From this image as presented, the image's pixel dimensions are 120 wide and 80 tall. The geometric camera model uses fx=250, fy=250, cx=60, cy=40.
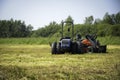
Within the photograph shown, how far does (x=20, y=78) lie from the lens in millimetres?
8961

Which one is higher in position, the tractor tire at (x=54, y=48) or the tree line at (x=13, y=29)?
the tree line at (x=13, y=29)

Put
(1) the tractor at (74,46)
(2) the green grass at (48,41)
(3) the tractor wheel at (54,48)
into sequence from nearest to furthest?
(1) the tractor at (74,46) < (3) the tractor wheel at (54,48) < (2) the green grass at (48,41)

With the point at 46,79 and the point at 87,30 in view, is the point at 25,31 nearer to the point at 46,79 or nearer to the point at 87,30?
the point at 87,30

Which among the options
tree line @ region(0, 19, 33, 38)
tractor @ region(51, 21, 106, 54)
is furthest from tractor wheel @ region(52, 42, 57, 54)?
tree line @ region(0, 19, 33, 38)

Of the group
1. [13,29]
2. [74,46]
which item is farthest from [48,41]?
[13,29]

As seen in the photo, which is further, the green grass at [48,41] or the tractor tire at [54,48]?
the green grass at [48,41]

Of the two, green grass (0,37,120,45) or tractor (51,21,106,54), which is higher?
green grass (0,37,120,45)

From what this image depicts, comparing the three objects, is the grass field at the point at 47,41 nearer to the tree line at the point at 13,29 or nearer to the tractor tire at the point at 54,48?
the tractor tire at the point at 54,48

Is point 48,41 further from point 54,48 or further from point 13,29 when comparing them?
point 13,29

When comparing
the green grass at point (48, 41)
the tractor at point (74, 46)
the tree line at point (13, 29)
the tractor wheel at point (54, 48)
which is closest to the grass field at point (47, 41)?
the green grass at point (48, 41)

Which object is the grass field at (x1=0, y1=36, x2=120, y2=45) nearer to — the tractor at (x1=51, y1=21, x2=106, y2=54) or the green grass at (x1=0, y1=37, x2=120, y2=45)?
the green grass at (x1=0, y1=37, x2=120, y2=45)

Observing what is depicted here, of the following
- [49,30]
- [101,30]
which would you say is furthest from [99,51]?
[49,30]

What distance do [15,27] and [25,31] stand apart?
17.4ft

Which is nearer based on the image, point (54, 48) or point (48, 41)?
point (54, 48)
